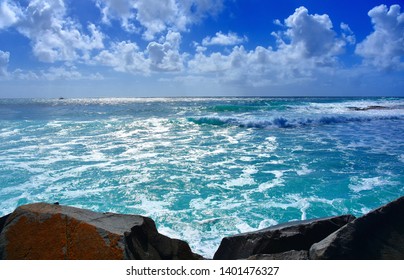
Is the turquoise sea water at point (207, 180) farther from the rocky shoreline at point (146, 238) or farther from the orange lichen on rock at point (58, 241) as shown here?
the orange lichen on rock at point (58, 241)

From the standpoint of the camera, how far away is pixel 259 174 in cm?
848

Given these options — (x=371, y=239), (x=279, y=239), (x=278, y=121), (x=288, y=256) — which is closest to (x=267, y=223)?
(x=279, y=239)

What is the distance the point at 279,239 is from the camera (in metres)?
3.87

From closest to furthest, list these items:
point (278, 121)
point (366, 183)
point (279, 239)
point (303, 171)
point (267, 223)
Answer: point (279, 239), point (267, 223), point (366, 183), point (303, 171), point (278, 121)

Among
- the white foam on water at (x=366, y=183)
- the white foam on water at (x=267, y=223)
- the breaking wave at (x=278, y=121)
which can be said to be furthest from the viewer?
the breaking wave at (x=278, y=121)

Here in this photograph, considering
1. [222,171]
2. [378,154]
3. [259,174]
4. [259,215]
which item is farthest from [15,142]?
[378,154]

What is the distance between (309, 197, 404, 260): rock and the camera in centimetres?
314

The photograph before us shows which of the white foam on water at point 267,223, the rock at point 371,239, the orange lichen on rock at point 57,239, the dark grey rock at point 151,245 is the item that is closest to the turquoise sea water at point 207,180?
the white foam on water at point 267,223

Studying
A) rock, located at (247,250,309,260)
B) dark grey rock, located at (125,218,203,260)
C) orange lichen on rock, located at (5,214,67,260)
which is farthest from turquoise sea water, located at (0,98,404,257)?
orange lichen on rock, located at (5,214,67,260)

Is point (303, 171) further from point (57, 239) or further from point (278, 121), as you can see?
point (278, 121)

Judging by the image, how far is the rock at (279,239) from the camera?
386 cm

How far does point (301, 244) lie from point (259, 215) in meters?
1.78

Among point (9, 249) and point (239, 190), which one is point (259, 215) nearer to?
point (239, 190)

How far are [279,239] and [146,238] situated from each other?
1.79 meters
